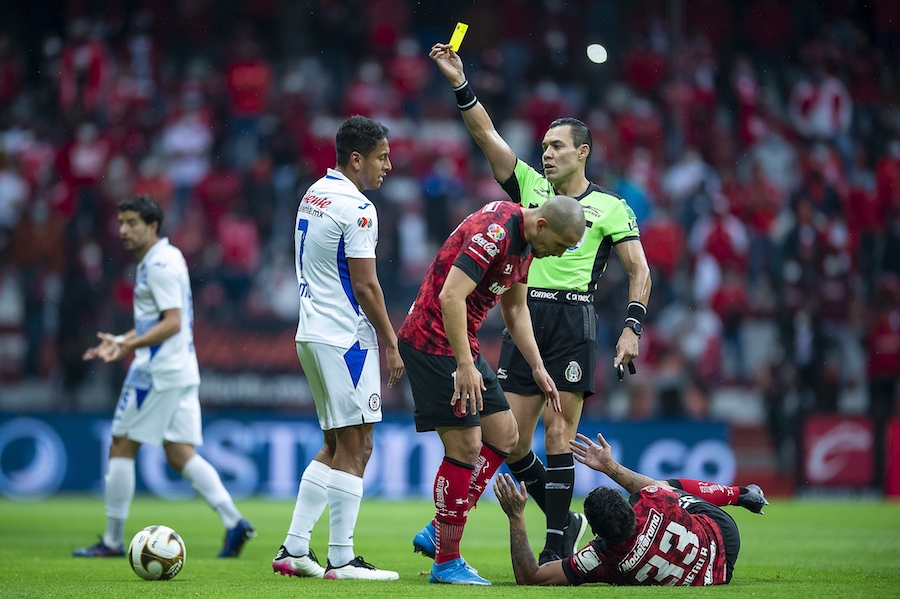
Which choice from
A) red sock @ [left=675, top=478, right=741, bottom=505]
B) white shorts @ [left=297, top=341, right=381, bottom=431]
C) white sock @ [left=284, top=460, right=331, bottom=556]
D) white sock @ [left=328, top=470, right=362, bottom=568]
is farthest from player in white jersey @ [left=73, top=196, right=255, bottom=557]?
red sock @ [left=675, top=478, right=741, bottom=505]

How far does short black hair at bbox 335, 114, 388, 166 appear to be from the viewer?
6.87 m

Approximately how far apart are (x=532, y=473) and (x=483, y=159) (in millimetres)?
12291

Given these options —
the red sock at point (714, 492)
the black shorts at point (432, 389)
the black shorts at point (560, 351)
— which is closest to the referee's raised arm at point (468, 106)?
the black shorts at point (560, 351)

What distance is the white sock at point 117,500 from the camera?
8.47m

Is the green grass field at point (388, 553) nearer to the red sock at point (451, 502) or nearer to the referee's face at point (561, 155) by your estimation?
the red sock at point (451, 502)

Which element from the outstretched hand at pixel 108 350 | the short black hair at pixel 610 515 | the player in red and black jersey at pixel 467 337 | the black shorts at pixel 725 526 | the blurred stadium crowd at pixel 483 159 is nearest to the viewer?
the short black hair at pixel 610 515

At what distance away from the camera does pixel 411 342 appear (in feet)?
20.9

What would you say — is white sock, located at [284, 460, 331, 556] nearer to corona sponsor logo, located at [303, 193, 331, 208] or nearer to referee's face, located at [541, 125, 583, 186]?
corona sponsor logo, located at [303, 193, 331, 208]

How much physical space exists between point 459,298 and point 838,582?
2.88 meters

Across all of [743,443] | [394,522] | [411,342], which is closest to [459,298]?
[411,342]

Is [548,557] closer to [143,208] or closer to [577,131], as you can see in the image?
[577,131]

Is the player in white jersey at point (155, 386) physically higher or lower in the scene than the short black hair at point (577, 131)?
lower

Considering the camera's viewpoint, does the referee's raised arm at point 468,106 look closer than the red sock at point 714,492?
No

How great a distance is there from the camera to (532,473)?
7.46 meters
